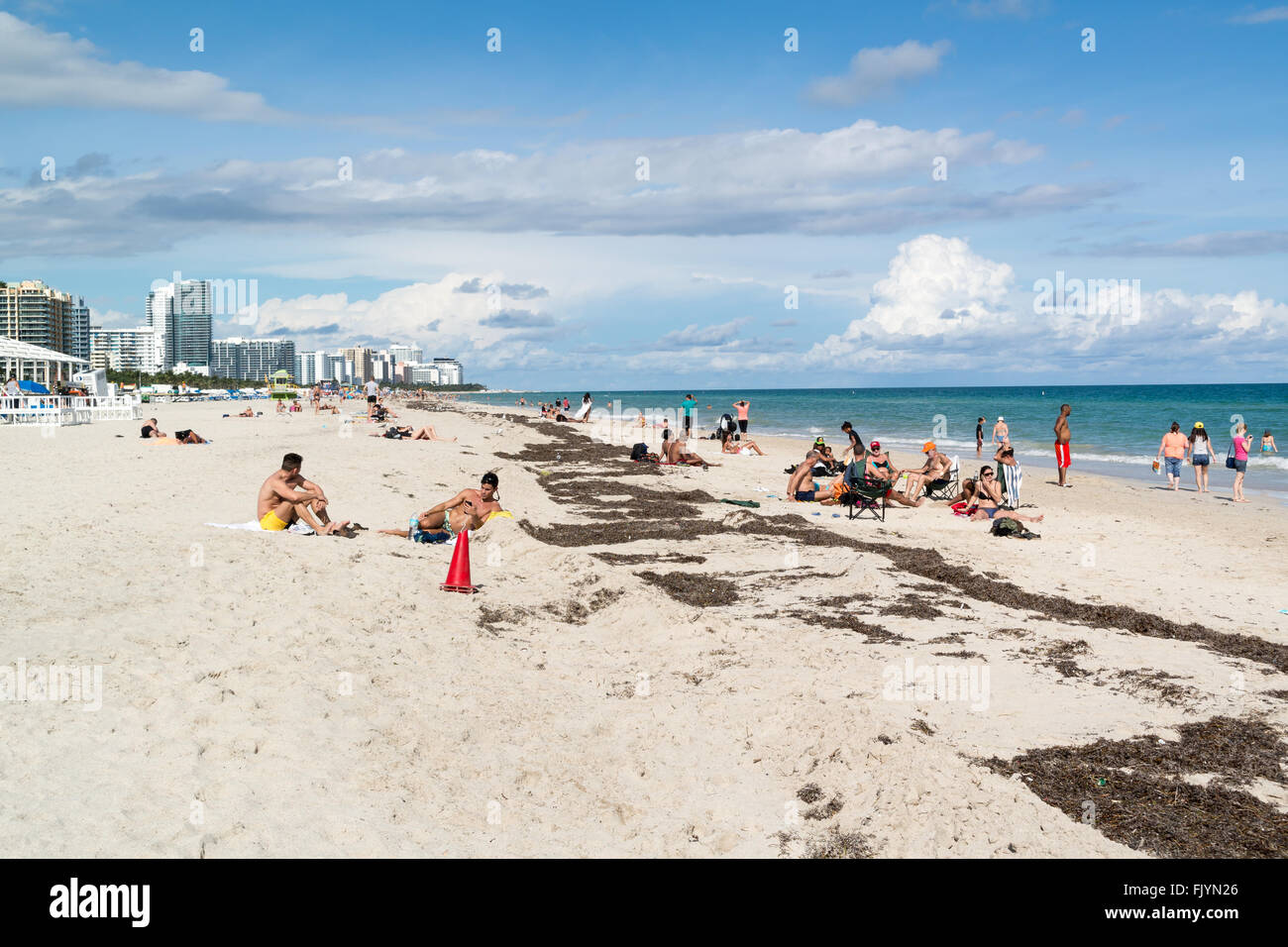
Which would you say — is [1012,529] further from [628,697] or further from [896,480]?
[628,697]

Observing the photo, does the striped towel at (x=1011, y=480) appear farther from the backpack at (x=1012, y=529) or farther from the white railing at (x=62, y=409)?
the white railing at (x=62, y=409)

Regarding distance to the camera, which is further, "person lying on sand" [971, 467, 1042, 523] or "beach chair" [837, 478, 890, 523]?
"beach chair" [837, 478, 890, 523]

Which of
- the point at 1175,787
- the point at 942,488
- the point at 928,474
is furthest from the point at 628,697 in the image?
the point at 942,488

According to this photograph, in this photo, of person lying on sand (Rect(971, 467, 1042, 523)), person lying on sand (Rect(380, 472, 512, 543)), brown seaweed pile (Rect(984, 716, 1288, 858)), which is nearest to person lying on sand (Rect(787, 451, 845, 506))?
person lying on sand (Rect(971, 467, 1042, 523))

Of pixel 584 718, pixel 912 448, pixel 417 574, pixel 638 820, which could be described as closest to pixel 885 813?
pixel 638 820

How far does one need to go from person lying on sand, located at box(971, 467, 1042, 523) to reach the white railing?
28157mm

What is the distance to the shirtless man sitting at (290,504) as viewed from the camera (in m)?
10.8

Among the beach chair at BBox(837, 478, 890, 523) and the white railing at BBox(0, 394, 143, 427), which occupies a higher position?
the white railing at BBox(0, 394, 143, 427)

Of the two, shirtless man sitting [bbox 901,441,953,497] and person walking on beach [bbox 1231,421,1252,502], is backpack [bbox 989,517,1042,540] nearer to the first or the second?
shirtless man sitting [bbox 901,441,953,497]

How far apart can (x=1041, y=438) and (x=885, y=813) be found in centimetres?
4099

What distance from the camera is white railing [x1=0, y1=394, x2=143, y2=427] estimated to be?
93.6ft

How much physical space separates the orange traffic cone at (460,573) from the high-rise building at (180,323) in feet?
646
